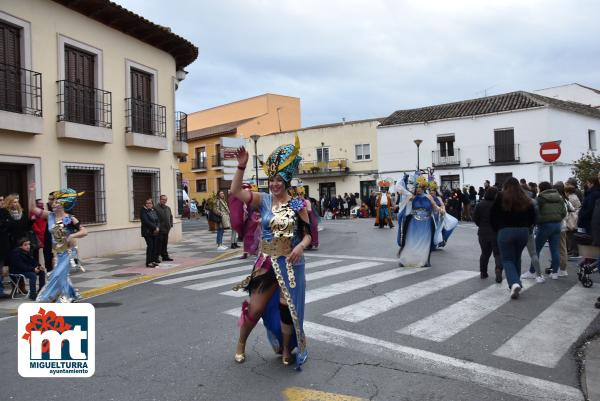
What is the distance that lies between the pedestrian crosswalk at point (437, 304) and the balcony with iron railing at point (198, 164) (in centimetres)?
3750

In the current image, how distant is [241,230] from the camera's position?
4.58 m

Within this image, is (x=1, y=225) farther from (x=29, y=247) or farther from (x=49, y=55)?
(x=49, y=55)

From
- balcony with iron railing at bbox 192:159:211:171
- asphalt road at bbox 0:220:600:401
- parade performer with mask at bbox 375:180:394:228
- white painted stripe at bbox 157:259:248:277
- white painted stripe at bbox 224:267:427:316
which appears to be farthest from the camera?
balcony with iron railing at bbox 192:159:211:171

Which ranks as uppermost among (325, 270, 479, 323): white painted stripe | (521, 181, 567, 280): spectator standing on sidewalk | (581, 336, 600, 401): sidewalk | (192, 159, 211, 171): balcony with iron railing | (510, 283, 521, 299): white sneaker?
(192, 159, 211, 171): balcony with iron railing

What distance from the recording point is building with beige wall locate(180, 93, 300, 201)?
45.1 metres

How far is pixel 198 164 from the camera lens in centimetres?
4775

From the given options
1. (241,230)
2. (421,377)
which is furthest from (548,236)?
(241,230)

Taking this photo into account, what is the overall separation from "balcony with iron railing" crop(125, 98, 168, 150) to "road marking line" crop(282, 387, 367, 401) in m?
12.8

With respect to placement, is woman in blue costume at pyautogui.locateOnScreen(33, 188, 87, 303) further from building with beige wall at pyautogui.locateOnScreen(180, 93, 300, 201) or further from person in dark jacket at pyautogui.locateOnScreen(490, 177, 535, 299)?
building with beige wall at pyautogui.locateOnScreen(180, 93, 300, 201)

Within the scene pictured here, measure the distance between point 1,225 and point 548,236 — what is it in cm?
918

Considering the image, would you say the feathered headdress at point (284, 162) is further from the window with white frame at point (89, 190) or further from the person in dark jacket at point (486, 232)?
the window with white frame at point (89, 190)

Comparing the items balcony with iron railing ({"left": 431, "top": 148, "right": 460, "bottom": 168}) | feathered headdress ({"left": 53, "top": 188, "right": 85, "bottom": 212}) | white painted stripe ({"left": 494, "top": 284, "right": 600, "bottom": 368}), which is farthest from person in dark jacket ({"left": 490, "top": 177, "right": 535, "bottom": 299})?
balcony with iron railing ({"left": 431, "top": 148, "right": 460, "bottom": 168})

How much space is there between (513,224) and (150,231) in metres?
7.80

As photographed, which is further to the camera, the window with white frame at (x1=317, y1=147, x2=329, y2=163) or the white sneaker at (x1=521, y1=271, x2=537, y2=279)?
the window with white frame at (x1=317, y1=147, x2=329, y2=163)
